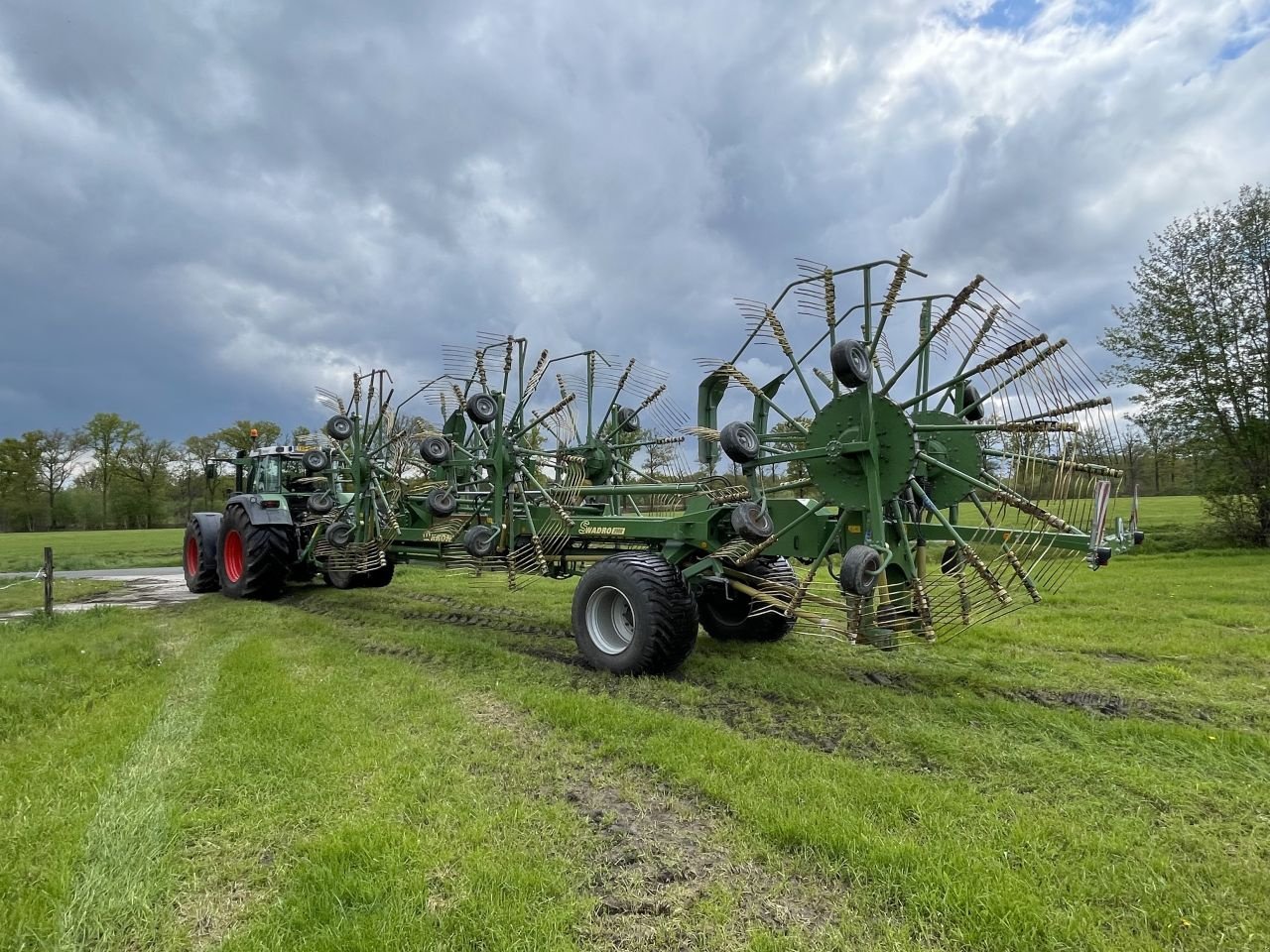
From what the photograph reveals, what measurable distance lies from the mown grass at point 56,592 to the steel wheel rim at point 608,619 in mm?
8442

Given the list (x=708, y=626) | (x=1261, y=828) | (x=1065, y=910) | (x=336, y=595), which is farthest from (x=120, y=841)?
(x=336, y=595)

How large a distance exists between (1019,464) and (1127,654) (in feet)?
8.69

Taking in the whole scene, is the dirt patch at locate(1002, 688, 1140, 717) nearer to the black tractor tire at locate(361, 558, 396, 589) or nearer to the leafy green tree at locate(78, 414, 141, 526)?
the black tractor tire at locate(361, 558, 396, 589)

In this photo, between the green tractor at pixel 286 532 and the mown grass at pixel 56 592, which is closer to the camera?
the green tractor at pixel 286 532

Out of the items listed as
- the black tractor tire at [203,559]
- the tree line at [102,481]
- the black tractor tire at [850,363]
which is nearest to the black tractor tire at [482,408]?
the black tractor tire at [850,363]

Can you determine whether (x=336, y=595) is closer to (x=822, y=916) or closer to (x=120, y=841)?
(x=120, y=841)

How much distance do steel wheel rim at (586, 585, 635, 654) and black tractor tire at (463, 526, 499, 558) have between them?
1569 millimetres

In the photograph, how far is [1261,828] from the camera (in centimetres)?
295

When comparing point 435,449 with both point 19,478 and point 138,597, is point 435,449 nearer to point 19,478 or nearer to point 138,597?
point 138,597

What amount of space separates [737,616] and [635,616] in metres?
1.92

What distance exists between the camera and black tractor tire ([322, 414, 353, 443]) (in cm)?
888

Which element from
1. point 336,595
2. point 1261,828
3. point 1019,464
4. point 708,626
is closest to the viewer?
point 1261,828

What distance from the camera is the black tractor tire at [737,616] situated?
6.80m

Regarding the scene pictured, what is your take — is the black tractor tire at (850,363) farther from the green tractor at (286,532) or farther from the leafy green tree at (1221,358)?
the leafy green tree at (1221,358)
